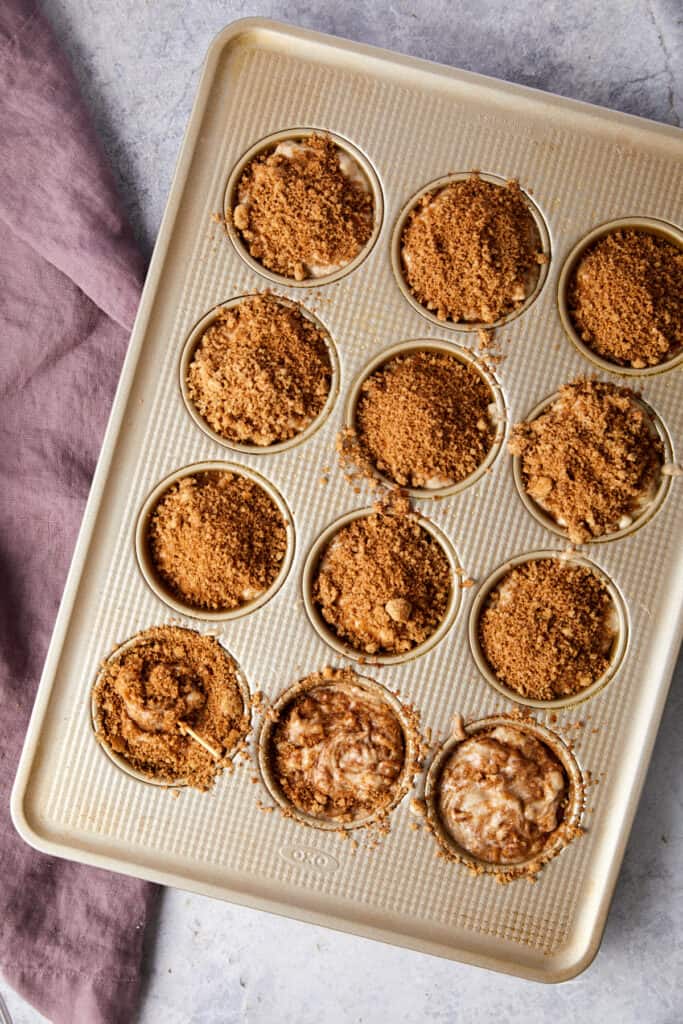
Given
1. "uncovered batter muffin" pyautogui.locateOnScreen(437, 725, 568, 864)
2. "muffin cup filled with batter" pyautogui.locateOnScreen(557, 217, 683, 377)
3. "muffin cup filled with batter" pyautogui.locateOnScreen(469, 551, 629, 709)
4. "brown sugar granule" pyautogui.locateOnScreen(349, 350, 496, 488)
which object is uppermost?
"muffin cup filled with batter" pyautogui.locateOnScreen(557, 217, 683, 377)

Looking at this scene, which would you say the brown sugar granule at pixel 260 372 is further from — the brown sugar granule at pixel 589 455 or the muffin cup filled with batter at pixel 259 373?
the brown sugar granule at pixel 589 455

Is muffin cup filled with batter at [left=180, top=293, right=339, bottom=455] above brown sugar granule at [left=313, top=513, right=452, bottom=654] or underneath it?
above

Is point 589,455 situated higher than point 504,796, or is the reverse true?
point 589,455

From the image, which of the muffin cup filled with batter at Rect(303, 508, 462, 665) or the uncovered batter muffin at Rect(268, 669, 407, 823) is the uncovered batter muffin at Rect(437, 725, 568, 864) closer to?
the uncovered batter muffin at Rect(268, 669, 407, 823)

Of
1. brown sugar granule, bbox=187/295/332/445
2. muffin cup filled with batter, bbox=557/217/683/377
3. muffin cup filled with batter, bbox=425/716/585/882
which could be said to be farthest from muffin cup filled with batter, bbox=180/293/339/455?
muffin cup filled with batter, bbox=425/716/585/882

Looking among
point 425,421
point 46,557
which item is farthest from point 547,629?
point 46,557

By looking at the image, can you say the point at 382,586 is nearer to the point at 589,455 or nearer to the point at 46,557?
the point at 589,455

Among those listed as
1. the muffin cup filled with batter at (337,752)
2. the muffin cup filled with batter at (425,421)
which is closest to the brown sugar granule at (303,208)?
the muffin cup filled with batter at (425,421)
